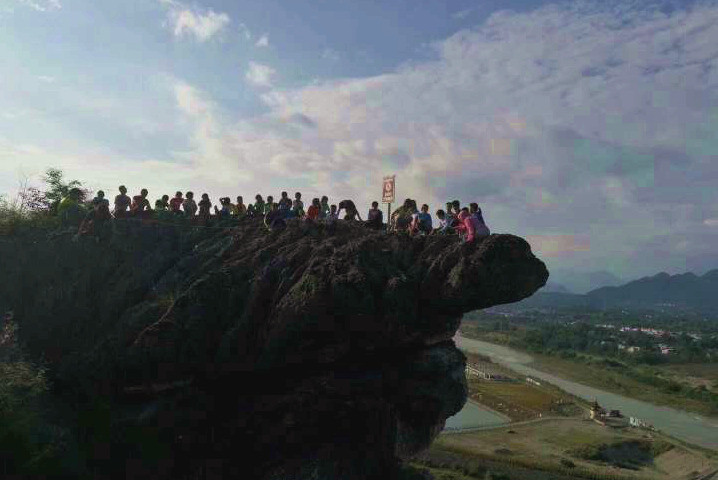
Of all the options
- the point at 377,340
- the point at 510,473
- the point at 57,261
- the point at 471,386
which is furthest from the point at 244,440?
the point at 471,386

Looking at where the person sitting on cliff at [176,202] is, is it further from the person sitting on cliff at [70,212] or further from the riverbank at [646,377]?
the riverbank at [646,377]

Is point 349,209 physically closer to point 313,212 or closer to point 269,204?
point 313,212

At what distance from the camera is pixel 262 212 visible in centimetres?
2438

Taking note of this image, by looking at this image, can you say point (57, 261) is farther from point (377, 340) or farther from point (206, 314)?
point (377, 340)

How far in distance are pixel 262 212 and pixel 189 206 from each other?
9.94 ft

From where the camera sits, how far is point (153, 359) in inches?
693

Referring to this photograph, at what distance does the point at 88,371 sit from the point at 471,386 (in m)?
70.8

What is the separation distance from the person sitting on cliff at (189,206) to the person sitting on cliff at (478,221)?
1260 centimetres

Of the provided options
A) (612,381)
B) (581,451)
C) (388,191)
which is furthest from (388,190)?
(612,381)

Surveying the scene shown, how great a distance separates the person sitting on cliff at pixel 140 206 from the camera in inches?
909

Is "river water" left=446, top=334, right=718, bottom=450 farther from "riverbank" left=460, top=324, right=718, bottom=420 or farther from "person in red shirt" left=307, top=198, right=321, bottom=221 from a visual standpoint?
"person in red shirt" left=307, top=198, right=321, bottom=221

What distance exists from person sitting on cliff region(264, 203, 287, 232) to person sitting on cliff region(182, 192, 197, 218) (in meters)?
4.39

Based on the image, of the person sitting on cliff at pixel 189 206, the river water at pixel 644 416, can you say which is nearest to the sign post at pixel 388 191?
the person sitting on cliff at pixel 189 206

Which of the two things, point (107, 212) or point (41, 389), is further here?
point (107, 212)
